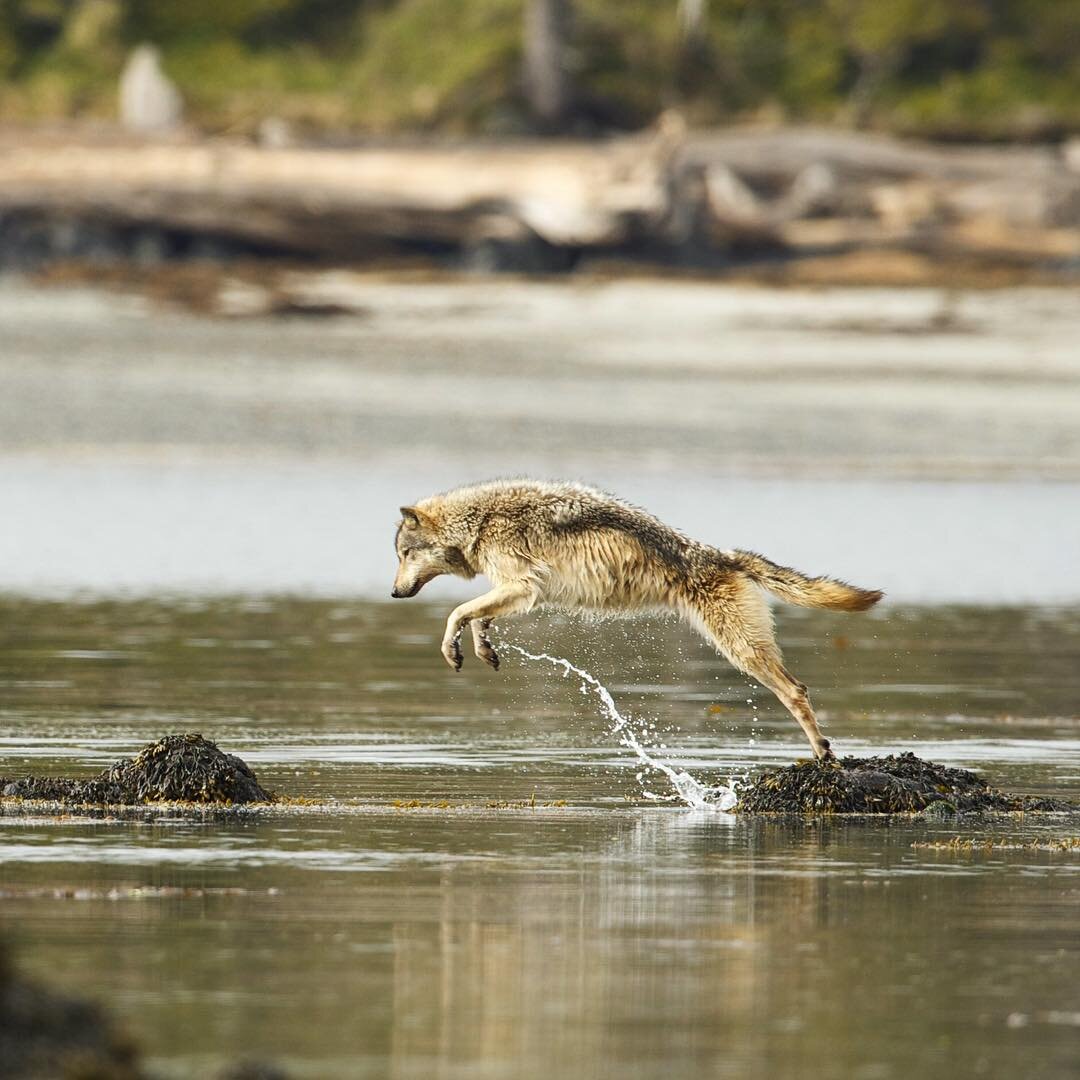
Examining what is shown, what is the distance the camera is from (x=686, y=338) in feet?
100

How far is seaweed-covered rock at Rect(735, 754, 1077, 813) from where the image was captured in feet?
33.7

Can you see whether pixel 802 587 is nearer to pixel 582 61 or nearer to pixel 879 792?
pixel 879 792

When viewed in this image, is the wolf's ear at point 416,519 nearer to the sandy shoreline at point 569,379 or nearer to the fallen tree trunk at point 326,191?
the sandy shoreline at point 569,379

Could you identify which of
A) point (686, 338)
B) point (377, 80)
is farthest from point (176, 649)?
point (377, 80)

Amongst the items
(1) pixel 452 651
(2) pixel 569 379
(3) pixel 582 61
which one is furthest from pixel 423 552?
(3) pixel 582 61

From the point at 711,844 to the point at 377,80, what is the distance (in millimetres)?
29371

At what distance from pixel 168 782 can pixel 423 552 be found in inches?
96.7

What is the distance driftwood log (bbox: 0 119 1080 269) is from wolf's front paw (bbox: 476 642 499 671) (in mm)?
19280

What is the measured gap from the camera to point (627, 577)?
11703mm

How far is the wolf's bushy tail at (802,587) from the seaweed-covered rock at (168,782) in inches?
102

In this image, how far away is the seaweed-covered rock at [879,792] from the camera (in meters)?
10.3

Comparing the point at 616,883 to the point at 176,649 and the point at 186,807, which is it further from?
the point at 176,649

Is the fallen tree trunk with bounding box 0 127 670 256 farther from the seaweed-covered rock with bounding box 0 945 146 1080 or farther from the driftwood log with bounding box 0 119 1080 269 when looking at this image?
the seaweed-covered rock with bounding box 0 945 146 1080

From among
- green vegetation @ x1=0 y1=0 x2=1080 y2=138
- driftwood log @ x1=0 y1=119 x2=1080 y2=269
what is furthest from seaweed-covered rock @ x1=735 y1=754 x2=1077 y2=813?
green vegetation @ x1=0 y1=0 x2=1080 y2=138
